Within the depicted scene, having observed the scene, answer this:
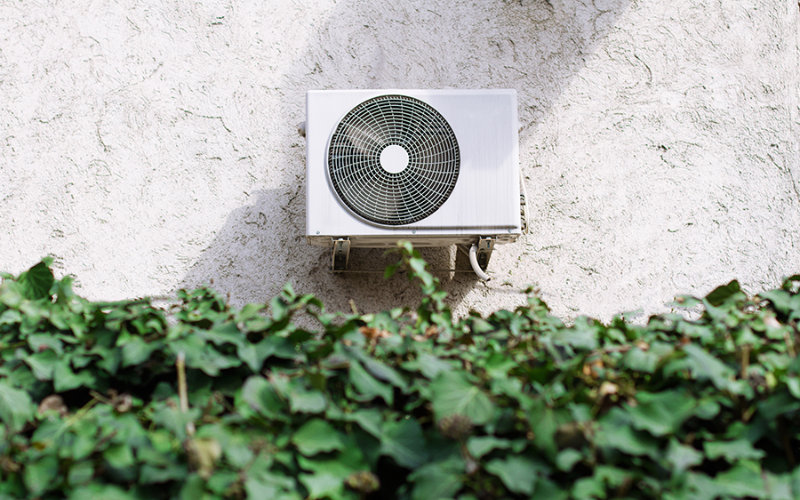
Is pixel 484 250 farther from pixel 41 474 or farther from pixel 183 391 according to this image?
pixel 41 474

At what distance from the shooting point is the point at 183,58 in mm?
2549

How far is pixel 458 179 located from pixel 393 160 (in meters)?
0.22

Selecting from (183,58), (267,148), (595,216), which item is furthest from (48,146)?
(595,216)

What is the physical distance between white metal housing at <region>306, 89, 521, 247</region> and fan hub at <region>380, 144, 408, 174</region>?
0.18 meters

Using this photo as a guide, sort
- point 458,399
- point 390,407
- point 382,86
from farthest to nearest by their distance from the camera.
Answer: point 382,86
point 390,407
point 458,399


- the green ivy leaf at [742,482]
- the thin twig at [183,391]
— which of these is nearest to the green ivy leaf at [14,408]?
the thin twig at [183,391]

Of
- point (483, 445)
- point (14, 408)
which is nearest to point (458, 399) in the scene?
point (483, 445)

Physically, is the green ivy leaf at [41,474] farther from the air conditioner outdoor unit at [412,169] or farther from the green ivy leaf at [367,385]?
the air conditioner outdoor unit at [412,169]

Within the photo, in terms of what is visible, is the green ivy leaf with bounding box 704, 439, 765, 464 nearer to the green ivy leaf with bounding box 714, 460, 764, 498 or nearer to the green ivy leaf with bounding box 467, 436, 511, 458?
the green ivy leaf with bounding box 714, 460, 764, 498

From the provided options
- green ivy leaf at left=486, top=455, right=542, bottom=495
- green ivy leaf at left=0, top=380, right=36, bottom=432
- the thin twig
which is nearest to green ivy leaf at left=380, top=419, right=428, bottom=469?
green ivy leaf at left=486, top=455, right=542, bottom=495

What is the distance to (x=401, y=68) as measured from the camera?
8.41 ft

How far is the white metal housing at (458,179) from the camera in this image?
2.19 metres

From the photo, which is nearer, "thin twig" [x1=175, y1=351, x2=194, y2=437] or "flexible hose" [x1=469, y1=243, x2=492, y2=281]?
"thin twig" [x1=175, y1=351, x2=194, y2=437]

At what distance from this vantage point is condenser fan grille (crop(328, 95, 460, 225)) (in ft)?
7.20
